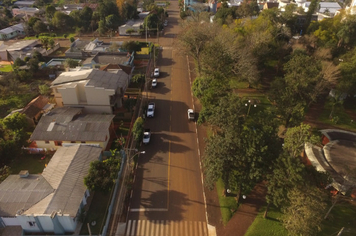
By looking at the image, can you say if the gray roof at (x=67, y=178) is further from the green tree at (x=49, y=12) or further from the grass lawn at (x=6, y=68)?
the green tree at (x=49, y=12)

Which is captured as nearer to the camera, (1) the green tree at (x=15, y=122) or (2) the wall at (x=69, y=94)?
(1) the green tree at (x=15, y=122)

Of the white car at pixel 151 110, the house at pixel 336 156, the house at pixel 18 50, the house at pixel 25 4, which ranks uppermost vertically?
the house at pixel 25 4

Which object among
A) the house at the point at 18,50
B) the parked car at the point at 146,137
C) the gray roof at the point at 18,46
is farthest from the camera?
the gray roof at the point at 18,46

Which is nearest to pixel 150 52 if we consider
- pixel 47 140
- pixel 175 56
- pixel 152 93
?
pixel 175 56

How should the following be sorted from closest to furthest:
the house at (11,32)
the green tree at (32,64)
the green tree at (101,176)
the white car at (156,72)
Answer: the green tree at (101,176) → the green tree at (32,64) → the white car at (156,72) → the house at (11,32)

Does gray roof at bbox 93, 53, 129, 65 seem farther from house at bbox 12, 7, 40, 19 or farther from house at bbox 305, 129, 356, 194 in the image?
house at bbox 12, 7, 40, 19

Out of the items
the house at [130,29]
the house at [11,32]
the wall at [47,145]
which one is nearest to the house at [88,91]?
the wall at [47,145]

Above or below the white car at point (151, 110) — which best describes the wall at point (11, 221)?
below

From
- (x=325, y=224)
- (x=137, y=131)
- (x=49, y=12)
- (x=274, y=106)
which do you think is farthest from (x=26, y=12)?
(x=325, y=224)
